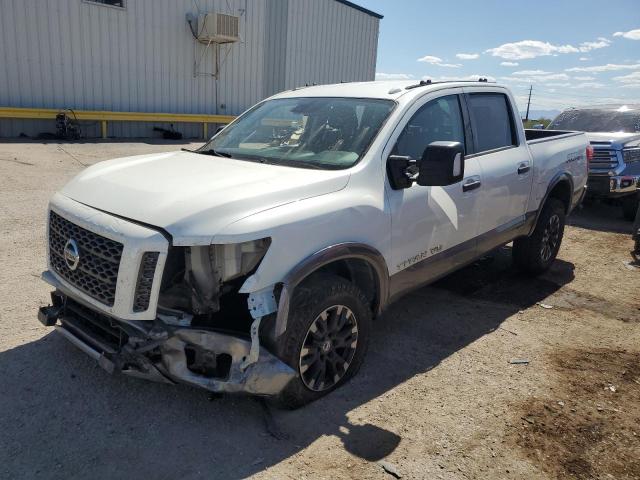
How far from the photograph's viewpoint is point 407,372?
149 inches

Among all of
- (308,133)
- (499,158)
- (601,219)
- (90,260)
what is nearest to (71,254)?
(90,260)

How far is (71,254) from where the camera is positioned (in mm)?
3090

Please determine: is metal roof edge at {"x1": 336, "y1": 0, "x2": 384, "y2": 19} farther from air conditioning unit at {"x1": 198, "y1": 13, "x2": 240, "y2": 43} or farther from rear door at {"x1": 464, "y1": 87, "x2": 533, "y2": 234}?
rear door at {"x1": 464, "y1": 87, "x2": 533, "y2": 234}

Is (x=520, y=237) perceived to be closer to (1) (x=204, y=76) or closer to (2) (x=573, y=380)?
(2) (x=573, y=380)

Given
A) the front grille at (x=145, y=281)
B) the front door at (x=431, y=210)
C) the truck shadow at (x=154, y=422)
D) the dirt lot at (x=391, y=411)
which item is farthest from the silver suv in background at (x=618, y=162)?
the front grille at (x=145, y=281)

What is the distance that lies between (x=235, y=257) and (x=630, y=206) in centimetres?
881

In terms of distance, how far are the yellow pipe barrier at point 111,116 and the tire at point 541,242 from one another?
12552mm

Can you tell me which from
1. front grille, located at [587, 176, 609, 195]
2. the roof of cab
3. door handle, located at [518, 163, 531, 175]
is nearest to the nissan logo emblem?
the roof of cab

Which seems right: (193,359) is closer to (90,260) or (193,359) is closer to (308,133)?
(90,260)

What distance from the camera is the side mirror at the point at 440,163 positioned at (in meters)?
3.31

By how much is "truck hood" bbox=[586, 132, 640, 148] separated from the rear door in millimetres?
5008

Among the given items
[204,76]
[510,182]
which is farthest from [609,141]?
[204,76]

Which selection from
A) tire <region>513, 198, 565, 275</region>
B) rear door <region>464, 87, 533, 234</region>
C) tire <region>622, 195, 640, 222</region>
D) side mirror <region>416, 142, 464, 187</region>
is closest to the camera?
side mirror <region>416, 142, 464, 187</region>

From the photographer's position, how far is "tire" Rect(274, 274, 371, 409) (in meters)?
2.99
